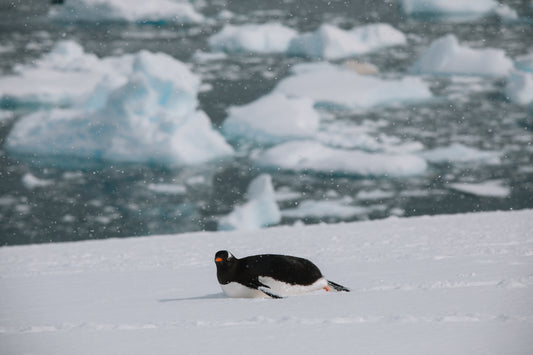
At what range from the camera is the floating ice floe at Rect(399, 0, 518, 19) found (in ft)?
87.6

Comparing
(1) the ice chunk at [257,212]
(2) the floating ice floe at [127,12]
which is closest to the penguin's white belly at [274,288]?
(1) the ice chunk at [257,212]

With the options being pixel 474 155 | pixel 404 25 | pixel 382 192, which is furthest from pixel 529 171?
pixel 404 25

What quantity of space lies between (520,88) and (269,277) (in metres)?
14.8

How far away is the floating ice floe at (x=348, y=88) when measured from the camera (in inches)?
674

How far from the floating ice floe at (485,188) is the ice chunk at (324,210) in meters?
1.90

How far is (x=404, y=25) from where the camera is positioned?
85.8 ft

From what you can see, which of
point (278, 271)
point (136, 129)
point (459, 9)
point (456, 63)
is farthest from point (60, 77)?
point (278, 271)

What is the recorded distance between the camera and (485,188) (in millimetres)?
12070

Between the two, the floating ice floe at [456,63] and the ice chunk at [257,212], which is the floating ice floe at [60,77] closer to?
the ice chunk at [257,212]

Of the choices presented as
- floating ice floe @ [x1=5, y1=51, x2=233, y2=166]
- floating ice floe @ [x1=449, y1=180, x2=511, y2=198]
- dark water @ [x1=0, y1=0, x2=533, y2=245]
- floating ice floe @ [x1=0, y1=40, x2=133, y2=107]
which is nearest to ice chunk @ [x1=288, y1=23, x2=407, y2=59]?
dark water @ [x1=0, y1=0, x2=533, y2=245]

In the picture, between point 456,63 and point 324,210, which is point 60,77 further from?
point 324,210

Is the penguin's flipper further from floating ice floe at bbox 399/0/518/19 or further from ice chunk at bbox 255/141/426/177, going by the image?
floating ice floe at bbox 399/0/518/19

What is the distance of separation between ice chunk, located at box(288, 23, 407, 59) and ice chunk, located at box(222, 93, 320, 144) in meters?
5.90

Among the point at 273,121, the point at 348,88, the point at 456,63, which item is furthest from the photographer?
the point at 456,63
